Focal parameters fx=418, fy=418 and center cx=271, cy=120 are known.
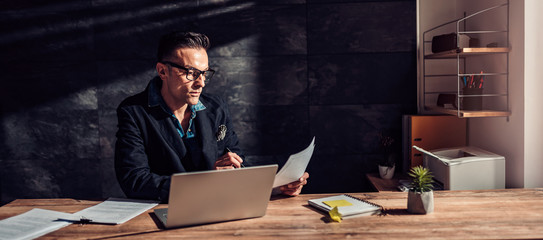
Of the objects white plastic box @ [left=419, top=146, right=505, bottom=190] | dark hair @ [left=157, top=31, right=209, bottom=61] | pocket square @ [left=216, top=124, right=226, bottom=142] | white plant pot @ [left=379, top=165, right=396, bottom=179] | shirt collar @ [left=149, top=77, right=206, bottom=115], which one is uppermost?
dark hair @ [left=157, top=31, right=209, bottom=61]

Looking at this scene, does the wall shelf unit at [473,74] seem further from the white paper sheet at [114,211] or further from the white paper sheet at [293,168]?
the white paper sheet at [114,211]

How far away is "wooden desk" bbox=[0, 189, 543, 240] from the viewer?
54.0 inches

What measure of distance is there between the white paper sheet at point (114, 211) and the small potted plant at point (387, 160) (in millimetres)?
1838

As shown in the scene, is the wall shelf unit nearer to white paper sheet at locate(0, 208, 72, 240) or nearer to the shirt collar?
the shirt collar

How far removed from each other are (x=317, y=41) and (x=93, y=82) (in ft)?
5.75

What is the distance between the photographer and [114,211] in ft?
5.42

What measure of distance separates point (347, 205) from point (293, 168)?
0.86 ft

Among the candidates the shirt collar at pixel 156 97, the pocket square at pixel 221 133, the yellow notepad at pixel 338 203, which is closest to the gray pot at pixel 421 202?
the yellow notepad at pixel 338 203

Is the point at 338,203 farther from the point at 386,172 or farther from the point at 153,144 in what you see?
the point at 386,172

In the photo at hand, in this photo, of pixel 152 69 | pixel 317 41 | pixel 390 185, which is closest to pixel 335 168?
pixel 390 185

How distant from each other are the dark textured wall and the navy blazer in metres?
0.90

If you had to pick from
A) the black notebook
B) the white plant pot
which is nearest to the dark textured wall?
the white plant pot

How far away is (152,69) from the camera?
321 centimetres

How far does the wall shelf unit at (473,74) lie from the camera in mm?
2494
